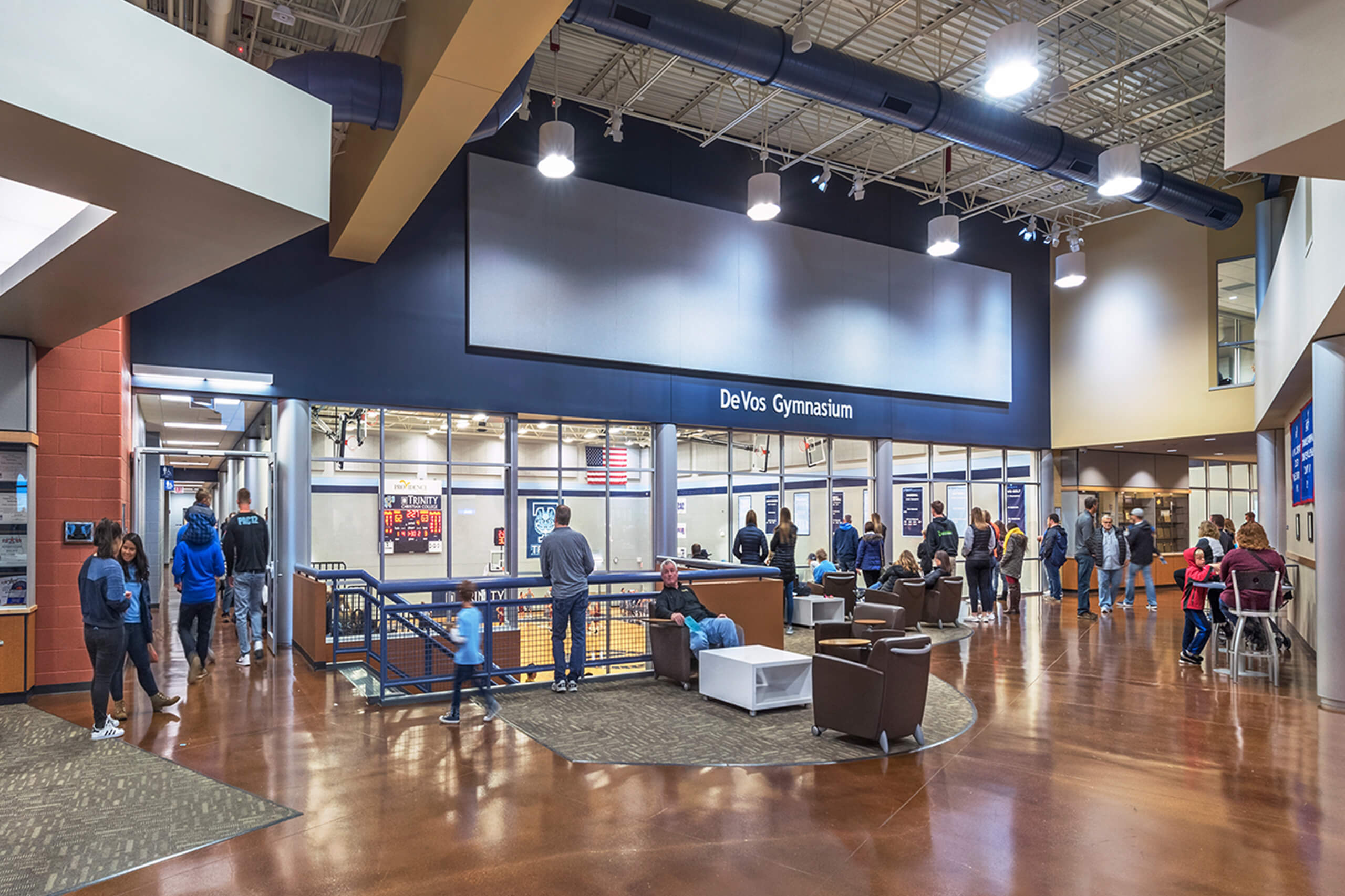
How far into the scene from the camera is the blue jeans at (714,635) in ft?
25.1

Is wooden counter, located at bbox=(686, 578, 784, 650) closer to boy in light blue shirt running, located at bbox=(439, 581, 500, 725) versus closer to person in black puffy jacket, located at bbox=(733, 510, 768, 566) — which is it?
boy in light blue shirt running, located at bbox=(439, 581, 500, 725)

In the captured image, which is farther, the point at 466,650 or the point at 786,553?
the point at 786,553

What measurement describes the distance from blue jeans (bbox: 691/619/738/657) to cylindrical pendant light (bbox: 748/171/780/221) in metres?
5.91

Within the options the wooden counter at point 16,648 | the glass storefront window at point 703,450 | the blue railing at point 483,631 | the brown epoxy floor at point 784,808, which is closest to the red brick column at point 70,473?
the wooden counter at point 16,648

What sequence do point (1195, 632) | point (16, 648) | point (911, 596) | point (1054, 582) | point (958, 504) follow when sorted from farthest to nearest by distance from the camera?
point (958, 504) < point (1054, 582) < point (911, 596) < point (1195, 632) < point (16, 648)

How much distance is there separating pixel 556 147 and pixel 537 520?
18.1 ft

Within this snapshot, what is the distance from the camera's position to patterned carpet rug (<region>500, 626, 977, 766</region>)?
18.8 ft

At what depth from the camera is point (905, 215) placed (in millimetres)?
16625

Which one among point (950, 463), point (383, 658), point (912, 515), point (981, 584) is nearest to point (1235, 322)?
point (950, 463)

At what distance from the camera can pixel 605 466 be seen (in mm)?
13164

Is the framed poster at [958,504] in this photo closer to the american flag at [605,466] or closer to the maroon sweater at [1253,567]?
the american flag at [605,466]

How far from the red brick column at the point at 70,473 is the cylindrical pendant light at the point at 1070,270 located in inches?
548

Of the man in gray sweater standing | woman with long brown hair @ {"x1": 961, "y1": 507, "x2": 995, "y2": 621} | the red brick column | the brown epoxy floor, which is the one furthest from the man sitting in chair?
woman with long brown hair @ {"x1": 961, "y1": 507, "x2": 995, "y2": 621}

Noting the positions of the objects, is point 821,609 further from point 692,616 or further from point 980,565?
point 692,616
